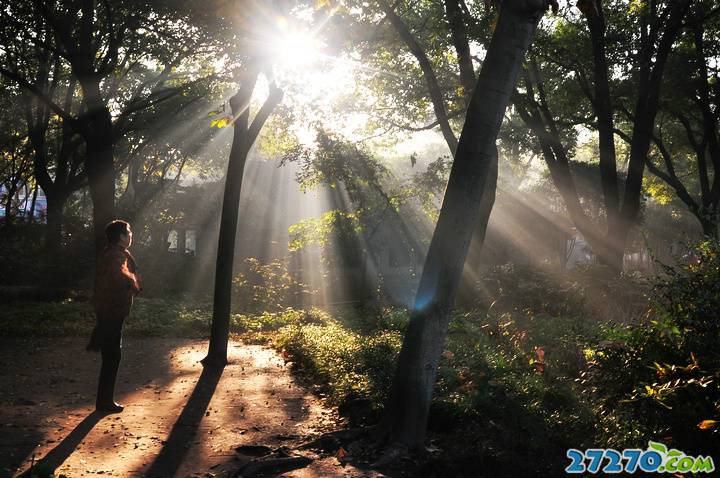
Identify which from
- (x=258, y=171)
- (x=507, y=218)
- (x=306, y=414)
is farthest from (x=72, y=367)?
(x=258, y=171)

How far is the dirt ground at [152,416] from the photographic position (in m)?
5.89

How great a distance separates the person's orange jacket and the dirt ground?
47.2 inches

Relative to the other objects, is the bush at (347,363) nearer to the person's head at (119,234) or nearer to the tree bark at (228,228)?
the tree bark at (228,228)

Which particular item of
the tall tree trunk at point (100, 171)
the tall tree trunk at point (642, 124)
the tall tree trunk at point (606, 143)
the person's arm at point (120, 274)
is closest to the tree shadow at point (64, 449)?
the person's arm at point (120, 274)

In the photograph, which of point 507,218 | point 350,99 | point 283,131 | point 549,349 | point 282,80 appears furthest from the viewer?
point 507,218

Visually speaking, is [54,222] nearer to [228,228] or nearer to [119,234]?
[228,228]

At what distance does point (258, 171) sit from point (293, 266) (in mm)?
10923

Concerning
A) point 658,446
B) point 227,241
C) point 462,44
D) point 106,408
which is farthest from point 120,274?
point 462,44

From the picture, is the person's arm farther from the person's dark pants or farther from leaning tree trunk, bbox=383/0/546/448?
leaning tree trunk, bbox=383/0/546/448

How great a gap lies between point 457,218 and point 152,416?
14.2ft

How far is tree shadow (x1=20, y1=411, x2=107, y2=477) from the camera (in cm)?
496

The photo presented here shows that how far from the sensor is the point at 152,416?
7754mm

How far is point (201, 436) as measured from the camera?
699 cm

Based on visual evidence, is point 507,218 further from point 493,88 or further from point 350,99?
point 493,88
